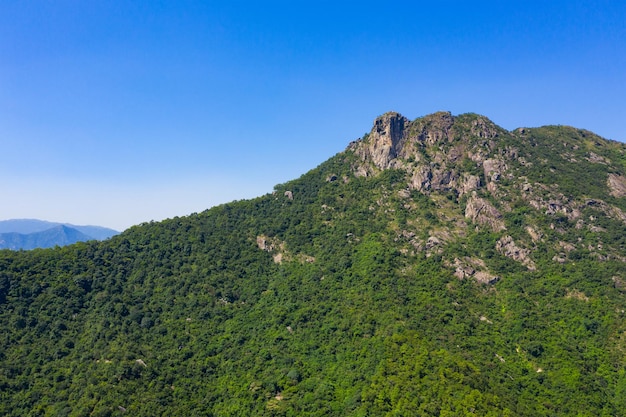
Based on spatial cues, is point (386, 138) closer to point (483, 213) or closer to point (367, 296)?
point (483, 213)

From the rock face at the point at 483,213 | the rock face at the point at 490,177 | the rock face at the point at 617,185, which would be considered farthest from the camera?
the rock face at the point at 617,185

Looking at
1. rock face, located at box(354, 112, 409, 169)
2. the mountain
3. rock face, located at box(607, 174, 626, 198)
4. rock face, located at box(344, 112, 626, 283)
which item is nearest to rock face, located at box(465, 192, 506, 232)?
rock face, located at box(344, 112, 626, 283)

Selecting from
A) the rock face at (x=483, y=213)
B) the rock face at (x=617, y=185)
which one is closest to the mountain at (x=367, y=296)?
the rock face at (x=483, y=213)

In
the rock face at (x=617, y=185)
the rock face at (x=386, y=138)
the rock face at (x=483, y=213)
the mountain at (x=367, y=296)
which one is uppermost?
the rock face at (x=386, y=138)

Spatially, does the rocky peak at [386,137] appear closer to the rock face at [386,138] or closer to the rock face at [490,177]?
the rock face at [386,138]


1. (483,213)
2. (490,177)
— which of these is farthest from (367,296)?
(490,177)

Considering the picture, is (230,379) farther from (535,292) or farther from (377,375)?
(535,292)

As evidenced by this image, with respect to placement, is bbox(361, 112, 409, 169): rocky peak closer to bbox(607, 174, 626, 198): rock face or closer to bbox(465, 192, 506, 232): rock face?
bbox(465, 192, 506, 232): rock face

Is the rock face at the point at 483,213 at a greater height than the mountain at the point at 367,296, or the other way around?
the rock face at the point at 483,213
